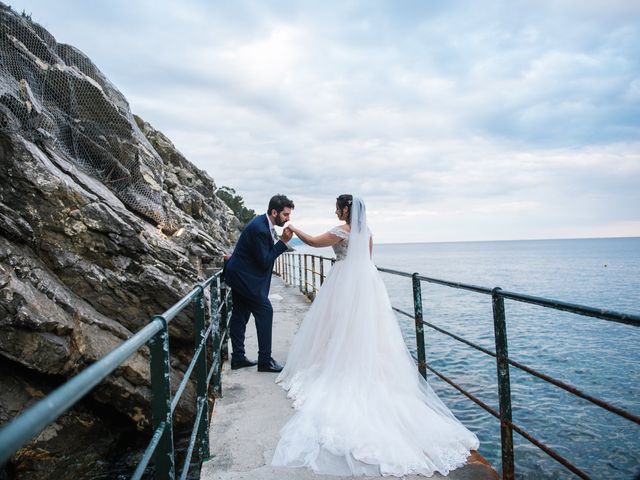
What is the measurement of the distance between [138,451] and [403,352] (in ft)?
11.5

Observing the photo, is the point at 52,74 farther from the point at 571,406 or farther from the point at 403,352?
the point at 571,406

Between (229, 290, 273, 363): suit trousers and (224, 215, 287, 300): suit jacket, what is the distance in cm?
11

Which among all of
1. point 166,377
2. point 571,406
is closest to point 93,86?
point 166,377

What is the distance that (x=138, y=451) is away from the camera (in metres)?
5.14

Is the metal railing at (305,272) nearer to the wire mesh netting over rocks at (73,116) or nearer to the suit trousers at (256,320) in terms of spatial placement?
the suit trousers at (256,320)

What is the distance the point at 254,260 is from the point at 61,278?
2.40 m

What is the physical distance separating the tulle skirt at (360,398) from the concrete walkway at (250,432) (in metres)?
0.09

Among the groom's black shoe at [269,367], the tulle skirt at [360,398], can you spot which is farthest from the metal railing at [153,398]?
the groom's black shoe at [269,367]

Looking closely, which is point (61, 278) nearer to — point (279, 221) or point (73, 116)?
point (279, 221)

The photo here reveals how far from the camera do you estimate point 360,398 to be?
3.67m

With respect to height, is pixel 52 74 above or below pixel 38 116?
above

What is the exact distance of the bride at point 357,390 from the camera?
9.82ft

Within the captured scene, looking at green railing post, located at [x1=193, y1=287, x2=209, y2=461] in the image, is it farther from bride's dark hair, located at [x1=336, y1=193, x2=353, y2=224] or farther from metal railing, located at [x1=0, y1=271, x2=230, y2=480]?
bride's dark hair, located at [x1=336, y1=193, x2=353, y2=224]

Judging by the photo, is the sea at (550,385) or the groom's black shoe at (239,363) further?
the sea at (550,385)
